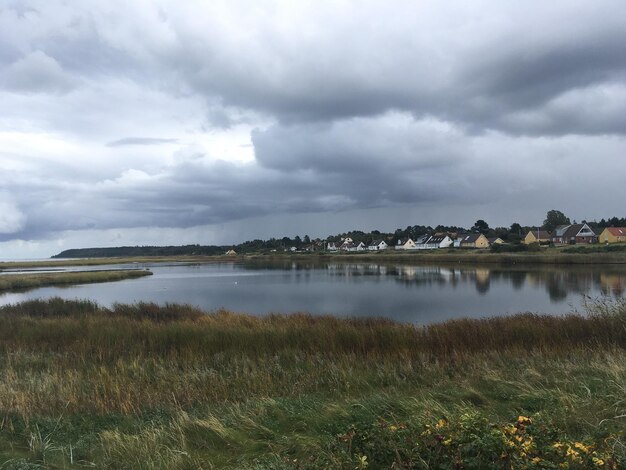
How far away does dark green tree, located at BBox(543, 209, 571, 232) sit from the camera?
134 m

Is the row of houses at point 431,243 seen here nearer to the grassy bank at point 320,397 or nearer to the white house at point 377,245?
the white house at point 377,245

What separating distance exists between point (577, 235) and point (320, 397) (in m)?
112

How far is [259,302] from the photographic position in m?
34.0

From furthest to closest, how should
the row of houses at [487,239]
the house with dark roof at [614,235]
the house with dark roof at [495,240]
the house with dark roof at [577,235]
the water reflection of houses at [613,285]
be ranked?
the house with dark roof at [495,240]
the house with dark roof at [577,235]
the row of houses at [487,239]
the house with dark roof at [614,235]
the water reflection of houses at [613,285]

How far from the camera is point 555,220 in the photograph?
440 ft

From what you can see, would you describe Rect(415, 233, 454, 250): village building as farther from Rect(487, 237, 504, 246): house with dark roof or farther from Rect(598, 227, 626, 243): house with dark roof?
Rect(598, 227, 626, 243): house with dark roof

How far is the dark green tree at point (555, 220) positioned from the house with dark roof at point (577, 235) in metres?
27.3

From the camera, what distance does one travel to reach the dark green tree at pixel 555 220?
133750 millimetres

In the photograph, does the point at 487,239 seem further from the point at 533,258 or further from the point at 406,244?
the point at 533,258

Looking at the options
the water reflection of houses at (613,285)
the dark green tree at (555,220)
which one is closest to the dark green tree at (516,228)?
the dark green tree at (555,220)

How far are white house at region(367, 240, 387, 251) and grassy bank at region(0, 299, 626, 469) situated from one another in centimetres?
15357

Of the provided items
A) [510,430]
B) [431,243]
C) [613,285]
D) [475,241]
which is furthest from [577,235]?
[510,430]

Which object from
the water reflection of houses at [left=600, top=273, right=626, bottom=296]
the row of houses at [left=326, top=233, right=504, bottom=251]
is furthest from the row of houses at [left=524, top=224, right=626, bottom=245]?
the water reflection of houses at [left=600, top=273, right=626, bottom=296]

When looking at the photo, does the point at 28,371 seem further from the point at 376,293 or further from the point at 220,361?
the point at 376,293
